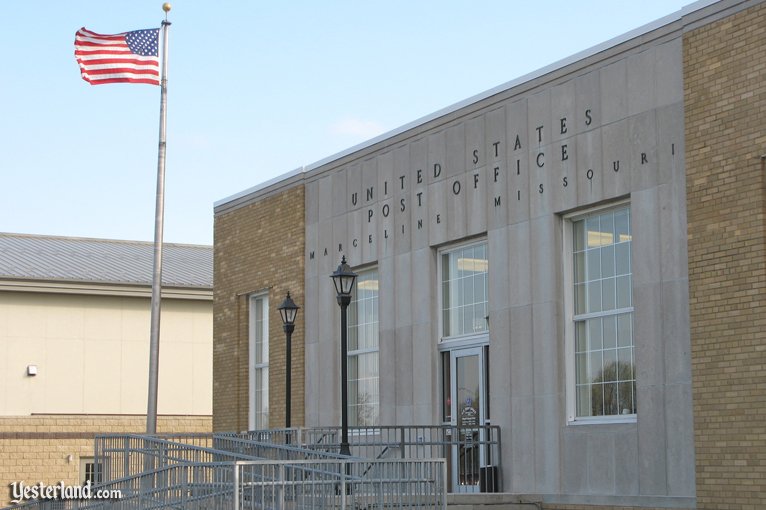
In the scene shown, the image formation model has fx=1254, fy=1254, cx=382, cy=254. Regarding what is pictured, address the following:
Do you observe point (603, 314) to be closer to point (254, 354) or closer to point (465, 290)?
point (465, 290)

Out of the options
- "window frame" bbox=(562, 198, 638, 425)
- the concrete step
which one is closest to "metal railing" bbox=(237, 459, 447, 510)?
the concrete step

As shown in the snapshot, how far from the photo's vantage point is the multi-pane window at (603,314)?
56.7 feet

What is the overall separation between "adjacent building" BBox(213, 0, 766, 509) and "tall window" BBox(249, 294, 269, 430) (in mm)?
1794

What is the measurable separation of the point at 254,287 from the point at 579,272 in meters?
10.5

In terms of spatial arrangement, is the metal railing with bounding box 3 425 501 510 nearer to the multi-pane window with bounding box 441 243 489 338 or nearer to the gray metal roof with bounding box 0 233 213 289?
the multi-pane window with bounding box 441 243 489 338

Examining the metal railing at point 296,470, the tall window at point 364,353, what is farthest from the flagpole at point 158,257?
the tall window at point 364,353

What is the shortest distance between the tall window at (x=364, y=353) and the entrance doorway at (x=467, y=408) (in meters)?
2.29

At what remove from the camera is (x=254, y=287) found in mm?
27172

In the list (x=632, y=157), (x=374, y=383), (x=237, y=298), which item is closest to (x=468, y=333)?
(x=374, y=383)

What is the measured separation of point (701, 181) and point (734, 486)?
150 inches

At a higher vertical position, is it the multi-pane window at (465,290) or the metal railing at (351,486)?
the multi-pane window at (465,290)

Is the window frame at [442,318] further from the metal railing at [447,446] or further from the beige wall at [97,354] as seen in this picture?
the beige wall at [97,354]

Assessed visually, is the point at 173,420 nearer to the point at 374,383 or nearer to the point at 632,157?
the point at 374,383

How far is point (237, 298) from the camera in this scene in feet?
91.5
